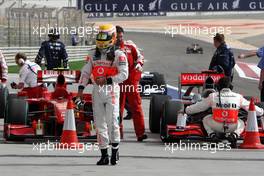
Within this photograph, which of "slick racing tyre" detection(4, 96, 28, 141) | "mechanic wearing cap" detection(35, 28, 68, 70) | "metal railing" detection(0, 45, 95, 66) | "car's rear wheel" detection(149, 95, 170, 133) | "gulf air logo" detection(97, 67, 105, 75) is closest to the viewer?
"gulf air logo" detection(97, 67, 105, 75)

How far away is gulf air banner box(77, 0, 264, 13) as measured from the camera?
3584cm

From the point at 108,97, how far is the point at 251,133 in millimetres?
2588

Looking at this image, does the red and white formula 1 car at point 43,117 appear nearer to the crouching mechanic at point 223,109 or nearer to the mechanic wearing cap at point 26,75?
the mechanic wearing cap at point 26,75

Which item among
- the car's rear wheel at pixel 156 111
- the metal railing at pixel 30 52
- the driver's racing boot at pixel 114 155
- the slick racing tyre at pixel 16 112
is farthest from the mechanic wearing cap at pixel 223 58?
the metal railing at pixel 30 52

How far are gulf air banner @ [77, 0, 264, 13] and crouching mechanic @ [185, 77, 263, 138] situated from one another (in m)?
24.1

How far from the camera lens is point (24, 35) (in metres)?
39.9

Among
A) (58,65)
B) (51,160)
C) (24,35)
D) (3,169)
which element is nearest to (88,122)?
(51,160)

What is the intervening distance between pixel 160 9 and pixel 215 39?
78.3ft

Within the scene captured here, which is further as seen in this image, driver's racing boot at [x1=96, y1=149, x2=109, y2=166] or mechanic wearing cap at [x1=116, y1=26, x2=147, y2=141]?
mechanic wearing cap at [x1=116, y1=26, x2=147, y2=141]

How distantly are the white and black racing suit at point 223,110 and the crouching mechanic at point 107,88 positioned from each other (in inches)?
85.3

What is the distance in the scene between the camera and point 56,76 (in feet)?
42.8

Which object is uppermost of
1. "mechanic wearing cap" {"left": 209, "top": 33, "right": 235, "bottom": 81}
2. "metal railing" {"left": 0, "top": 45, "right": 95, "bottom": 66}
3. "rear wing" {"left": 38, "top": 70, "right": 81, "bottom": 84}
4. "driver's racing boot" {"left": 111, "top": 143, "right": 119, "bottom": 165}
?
"mechanic wearing cap" {"left": 209, "top": 33, "right": 235, "bottom": 81}

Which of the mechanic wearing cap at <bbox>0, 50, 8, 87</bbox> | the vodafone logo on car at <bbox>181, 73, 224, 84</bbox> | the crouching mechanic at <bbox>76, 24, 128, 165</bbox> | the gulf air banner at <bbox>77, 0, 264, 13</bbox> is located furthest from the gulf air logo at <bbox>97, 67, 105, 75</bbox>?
the gulf air banner at <bbox>77, 0, 264, 13</bbox>

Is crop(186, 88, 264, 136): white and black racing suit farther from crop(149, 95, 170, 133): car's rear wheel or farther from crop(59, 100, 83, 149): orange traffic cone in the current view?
crop(59, 100, 83, 149): orange traffic cone
